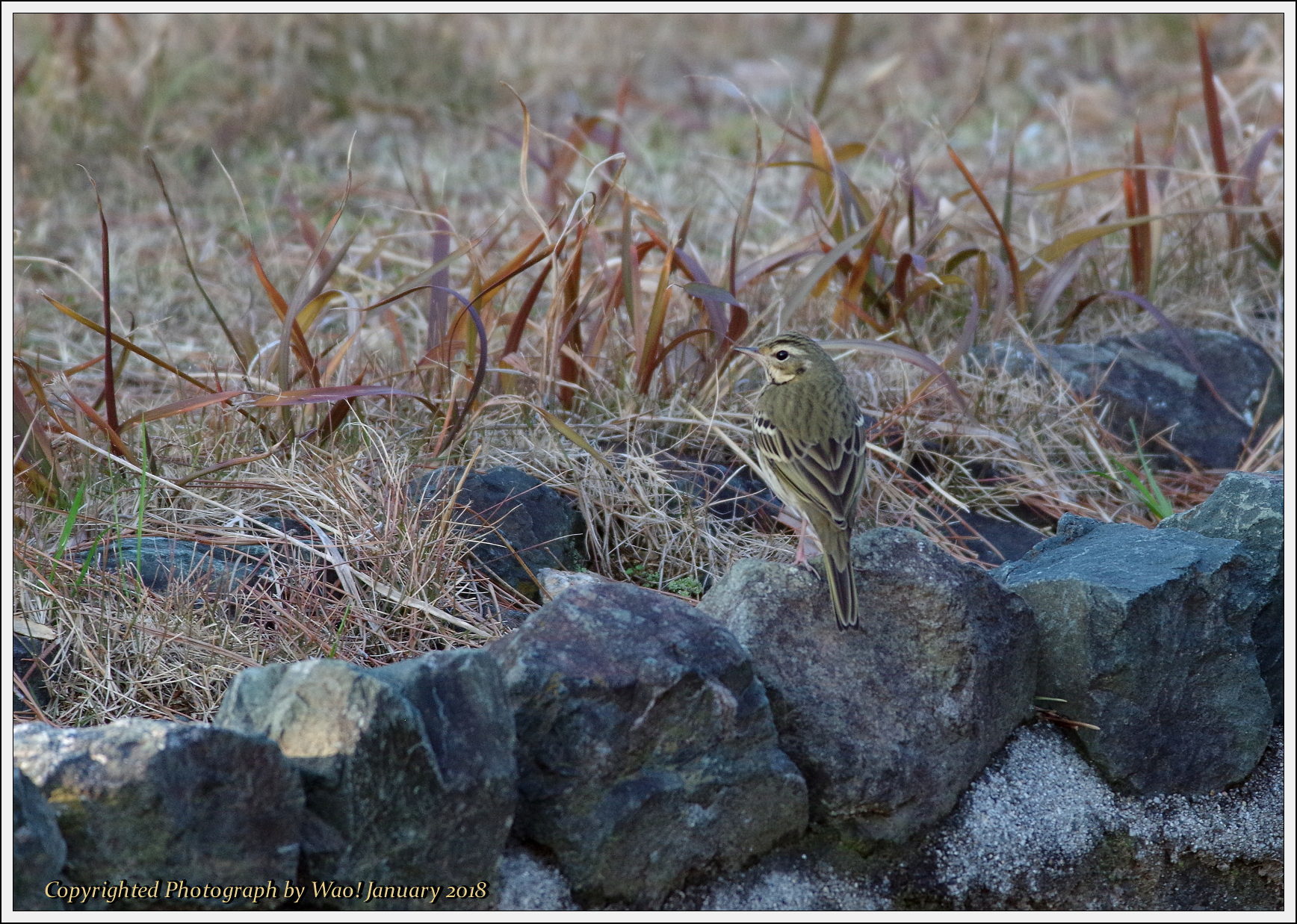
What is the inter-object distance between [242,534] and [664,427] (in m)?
1.43

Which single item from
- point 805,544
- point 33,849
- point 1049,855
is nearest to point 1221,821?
point 1049,855

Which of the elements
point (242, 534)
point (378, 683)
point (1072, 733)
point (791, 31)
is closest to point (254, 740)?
point (378, 683)

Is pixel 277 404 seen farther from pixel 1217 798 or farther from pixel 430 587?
pixel 1217 798

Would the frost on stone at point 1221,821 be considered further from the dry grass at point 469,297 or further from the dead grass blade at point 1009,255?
the dead grass blade at point 1009,255

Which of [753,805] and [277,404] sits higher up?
[277,404]

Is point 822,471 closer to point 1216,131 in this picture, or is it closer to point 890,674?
point 890,674

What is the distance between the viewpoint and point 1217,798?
3.40 m

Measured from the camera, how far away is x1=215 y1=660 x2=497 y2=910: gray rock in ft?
8.08

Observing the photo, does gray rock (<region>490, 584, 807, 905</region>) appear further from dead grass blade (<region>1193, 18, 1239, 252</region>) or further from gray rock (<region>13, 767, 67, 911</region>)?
dead grass blade (<region>1193, 18, 1239, 252</region>)

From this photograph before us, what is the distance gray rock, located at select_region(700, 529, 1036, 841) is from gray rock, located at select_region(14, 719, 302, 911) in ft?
3.99

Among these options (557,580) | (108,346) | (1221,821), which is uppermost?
(108,346)

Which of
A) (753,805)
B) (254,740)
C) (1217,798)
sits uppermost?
(254,740)

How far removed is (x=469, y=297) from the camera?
4691 mm

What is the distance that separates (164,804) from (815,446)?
1849 millimetres
